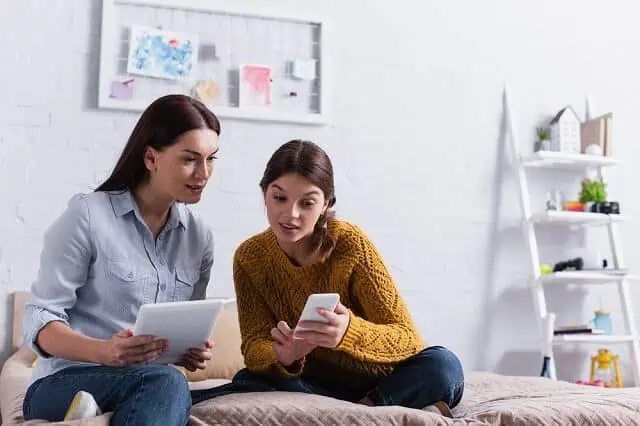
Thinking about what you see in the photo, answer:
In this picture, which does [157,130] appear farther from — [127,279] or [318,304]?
[318,304]

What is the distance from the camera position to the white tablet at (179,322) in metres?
1.39

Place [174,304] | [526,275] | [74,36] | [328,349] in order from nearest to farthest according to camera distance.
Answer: [174,304]
[328,349]
[74,36]
[526,275]

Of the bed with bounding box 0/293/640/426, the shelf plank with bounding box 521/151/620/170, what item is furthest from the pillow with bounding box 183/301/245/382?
the shelf plank with bounding box 521/151/620/170

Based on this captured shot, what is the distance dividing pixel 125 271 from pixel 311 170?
41cm

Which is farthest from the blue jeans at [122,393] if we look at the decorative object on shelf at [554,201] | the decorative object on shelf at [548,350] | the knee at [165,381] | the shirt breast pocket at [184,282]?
the decorative object on shelf at [554,201]

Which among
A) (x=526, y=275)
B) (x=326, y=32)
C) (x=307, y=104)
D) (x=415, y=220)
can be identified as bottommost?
(x=526, y=275)

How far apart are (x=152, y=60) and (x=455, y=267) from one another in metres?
1.31

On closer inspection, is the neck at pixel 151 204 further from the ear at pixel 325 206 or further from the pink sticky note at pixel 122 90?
the pink sticky note at pixel 122 90

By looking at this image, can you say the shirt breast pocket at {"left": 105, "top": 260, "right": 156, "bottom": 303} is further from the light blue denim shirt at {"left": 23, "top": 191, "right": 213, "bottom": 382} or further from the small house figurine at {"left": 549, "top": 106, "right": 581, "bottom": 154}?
the small house figurine at {"left": 549, "top": 106, "right": 581, "bottom": 154}

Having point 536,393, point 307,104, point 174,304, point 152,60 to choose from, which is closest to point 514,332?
point 307,104

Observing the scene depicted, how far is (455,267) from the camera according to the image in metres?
3.21

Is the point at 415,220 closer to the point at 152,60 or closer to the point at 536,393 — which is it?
the point at 152,60

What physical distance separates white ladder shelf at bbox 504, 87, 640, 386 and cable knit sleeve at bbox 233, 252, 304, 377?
1588 millimetres

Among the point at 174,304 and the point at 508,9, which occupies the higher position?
the point at 508,9
